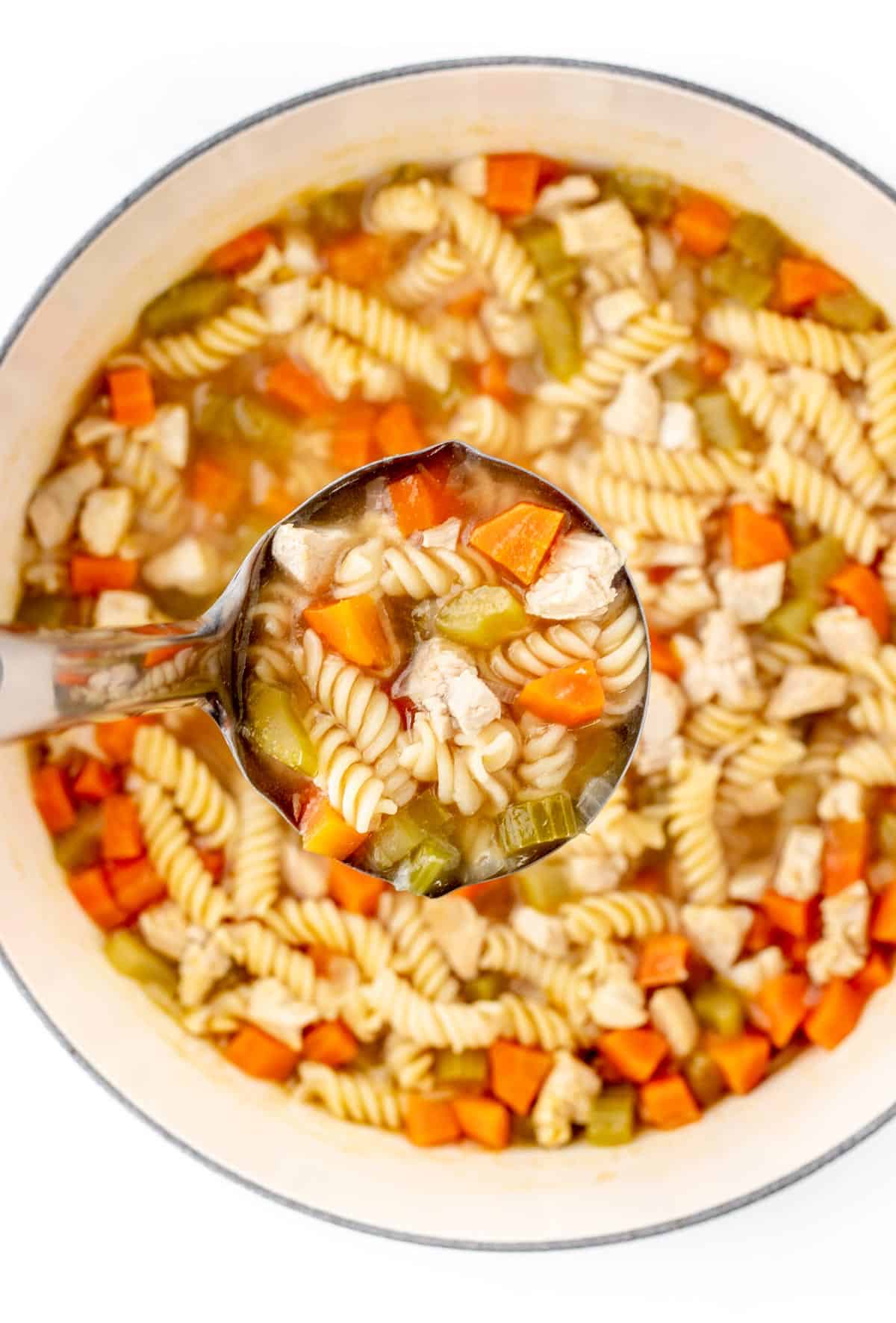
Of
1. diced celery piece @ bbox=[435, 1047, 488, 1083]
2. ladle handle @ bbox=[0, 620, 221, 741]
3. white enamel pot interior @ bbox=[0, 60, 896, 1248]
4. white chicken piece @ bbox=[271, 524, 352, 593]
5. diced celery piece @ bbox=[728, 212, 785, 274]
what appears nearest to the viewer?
ladle handle @ bbox=[0, 620, 221, 741]

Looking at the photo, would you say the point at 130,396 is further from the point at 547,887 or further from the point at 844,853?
the point at 844,853

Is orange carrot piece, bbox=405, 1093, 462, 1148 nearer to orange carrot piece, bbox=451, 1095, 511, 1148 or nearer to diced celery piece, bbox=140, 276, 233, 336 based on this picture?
orange carrot piece, bbox=451, 1095, 511, 1148

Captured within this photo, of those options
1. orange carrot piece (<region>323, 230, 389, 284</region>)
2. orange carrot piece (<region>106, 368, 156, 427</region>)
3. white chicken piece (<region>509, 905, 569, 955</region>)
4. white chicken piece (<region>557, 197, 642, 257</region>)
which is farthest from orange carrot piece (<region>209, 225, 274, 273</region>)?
white chicken piece (<region>509, 905, 569, 955</region>)

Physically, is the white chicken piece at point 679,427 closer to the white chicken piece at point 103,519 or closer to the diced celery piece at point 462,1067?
the white chicken piece at point 103,519

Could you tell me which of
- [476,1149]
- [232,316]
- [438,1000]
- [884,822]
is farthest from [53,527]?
[884,822]

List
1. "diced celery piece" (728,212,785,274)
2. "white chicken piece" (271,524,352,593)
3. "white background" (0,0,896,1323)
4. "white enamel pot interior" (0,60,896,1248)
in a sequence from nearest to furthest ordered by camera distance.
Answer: "white chicken piece" (271,524,352,593) < "white enamel pot interior" (0,60,896,1248) < "white background" (0,0,896,1323) < "diced celery piece" (728,212,785,274)
